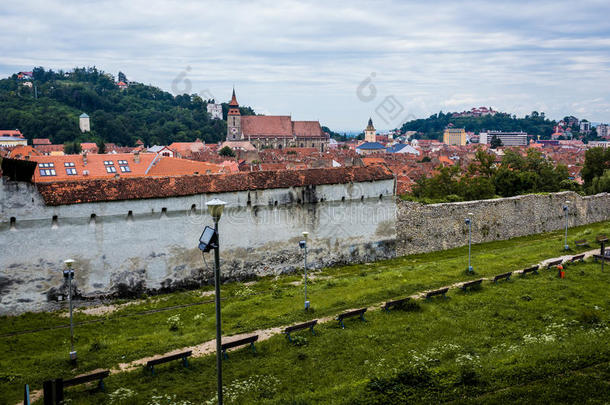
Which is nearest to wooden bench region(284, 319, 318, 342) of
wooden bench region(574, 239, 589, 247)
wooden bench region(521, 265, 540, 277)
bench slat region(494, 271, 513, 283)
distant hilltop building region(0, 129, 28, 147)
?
bench slat region(494, 271, 513, 283)

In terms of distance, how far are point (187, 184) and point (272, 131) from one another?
11937cm

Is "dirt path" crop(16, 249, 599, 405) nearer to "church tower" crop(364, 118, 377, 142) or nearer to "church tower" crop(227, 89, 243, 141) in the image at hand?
"church tower" crop(227, 89, 243, 141)

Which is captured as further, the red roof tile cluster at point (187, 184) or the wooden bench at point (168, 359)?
the red roof tile cluster at point (187, 184)

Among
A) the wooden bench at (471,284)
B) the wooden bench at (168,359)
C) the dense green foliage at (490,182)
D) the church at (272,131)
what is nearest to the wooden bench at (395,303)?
the wooden bench at (471,284)

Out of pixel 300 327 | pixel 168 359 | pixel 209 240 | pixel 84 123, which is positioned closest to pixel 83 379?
pixel 168 359

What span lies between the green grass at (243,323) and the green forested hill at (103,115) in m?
116

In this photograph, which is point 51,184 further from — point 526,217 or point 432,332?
point 526,217

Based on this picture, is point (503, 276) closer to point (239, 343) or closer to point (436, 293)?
point (436, 293)

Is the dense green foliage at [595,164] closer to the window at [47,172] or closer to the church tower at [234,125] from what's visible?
the window at [47,172]

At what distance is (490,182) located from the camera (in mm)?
38031

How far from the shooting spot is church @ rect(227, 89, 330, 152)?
136750 mm

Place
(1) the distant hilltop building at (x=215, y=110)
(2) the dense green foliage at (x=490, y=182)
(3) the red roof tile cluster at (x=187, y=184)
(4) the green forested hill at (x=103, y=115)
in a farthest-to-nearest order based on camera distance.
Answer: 1. (1) the distant hilltop building at (x=215, y=110)
2. (4) the green forested hill at (x=103, y=115)
3. (2) the dense green foliage at (x=490, y=182)
4. (3) the red roof tile cluster at (x=187, y=184)

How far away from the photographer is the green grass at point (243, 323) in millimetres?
12203

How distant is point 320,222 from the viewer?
2344cm
